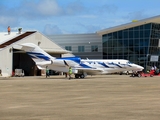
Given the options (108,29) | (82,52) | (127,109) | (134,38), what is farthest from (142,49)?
(127,109)

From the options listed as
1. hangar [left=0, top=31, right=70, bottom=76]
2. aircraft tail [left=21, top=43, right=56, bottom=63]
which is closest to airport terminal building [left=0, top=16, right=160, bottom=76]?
hangar [left=0, top=31, right=70, bottom=76]

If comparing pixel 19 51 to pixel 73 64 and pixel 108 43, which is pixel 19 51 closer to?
pixel 73 64

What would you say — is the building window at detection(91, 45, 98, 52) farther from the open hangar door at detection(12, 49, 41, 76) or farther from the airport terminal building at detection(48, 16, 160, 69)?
the open hangar door at detection(12, 49, 41, 76)

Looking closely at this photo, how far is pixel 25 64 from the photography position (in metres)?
72.9

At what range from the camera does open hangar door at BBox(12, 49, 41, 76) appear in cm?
7175

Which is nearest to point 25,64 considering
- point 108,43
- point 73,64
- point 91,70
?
point 108,43

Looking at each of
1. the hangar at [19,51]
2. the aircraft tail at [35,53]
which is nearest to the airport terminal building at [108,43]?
the hangar at [19,51]

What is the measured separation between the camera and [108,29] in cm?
7850

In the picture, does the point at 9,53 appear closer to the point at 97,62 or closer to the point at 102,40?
the point at 97,62

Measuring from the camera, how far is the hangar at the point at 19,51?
204 feet

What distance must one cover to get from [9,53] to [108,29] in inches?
1009

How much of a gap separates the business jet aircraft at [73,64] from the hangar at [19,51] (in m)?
11.0

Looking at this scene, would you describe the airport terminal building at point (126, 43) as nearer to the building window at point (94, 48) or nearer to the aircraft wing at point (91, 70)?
the building window at point (94, 48)

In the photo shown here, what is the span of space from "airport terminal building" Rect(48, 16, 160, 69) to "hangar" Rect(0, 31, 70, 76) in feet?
32.8
